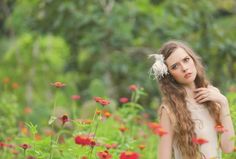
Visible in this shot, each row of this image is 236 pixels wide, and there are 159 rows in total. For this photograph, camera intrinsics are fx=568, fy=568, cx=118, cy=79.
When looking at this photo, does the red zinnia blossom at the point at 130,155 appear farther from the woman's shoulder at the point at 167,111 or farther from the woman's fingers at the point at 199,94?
the woman's fingers at the point at 199,94

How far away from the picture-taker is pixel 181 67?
9.45 ft

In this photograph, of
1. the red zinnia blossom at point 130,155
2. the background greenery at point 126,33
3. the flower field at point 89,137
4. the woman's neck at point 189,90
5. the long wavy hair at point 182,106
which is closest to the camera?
the red zinnia blossom at point 130,155

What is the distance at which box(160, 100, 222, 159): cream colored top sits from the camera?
285 cm

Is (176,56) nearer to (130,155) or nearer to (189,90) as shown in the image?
(189,90)

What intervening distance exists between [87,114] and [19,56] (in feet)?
16.8

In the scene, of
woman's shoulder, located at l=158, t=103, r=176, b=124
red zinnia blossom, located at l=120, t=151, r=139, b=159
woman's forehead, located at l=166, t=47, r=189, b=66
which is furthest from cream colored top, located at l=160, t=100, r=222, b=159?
red zinnia blossom, located at l=120, t=151, r=139, b=159

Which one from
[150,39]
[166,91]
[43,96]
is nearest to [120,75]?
[150,39]

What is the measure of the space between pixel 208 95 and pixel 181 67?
0.64ft

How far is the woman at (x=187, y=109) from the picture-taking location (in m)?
2.81

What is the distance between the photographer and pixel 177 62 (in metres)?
2.90

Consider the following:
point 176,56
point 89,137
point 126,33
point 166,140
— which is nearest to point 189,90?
point 176,56

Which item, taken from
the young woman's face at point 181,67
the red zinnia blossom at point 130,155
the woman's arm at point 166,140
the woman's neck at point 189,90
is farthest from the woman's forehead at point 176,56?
the red zinnia blossom at point 130,155

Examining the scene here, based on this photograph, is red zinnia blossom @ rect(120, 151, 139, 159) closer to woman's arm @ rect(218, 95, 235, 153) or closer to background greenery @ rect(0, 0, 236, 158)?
woman's arm @ rect(218, 95, 235, 153)

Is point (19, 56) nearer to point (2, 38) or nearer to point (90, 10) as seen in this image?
point (90, 10)
